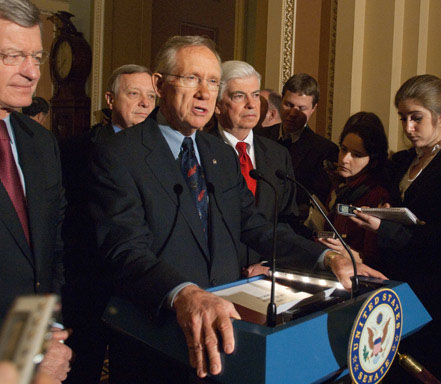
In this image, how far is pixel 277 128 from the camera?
335cm

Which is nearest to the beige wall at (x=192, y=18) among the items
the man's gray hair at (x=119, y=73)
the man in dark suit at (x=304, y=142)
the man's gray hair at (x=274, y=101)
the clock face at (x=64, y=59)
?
the clock face at (x=64, y=59)

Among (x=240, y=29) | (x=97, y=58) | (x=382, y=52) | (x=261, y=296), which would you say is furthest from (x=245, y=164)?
(x=97, y=58)

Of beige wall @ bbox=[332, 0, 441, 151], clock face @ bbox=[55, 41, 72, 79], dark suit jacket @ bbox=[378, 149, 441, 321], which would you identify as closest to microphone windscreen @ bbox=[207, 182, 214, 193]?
dark suit jacket @ bbox=[378, 149, 441, 321]

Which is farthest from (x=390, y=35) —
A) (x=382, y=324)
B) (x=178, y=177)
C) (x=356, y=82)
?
(x=382, y=324)

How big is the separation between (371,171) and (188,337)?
175 centimetres

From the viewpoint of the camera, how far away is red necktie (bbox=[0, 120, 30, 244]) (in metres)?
1.36

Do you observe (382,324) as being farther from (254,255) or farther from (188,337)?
(254,255)

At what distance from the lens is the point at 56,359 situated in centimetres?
127

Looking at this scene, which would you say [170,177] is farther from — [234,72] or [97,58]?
[97,58]

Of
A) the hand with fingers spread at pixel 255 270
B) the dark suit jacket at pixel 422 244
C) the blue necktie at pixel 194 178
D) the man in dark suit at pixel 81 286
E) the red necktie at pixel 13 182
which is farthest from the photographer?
the dark suit jacket at pixel 422 244

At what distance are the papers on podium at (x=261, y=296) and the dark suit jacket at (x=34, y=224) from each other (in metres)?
0.52

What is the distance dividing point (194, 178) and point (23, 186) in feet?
1.64

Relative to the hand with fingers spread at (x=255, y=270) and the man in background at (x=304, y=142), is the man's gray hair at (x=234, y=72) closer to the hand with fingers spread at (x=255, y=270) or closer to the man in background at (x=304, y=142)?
the man in background at (x=304, y=142)

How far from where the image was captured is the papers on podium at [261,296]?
1.14 m
